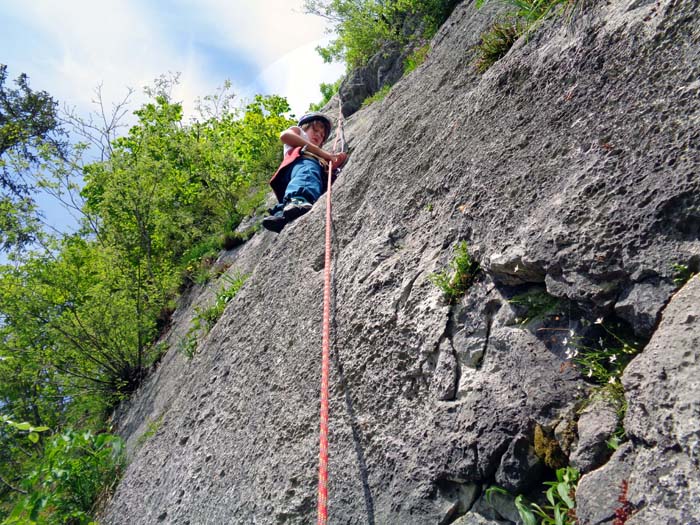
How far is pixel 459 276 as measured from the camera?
2.35 meters

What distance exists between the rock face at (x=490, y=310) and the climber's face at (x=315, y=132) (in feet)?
11.1

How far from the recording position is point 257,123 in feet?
35.7

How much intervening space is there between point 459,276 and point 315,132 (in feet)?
16.7

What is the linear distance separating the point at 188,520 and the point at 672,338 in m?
2.83

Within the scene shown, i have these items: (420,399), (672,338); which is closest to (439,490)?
(420,399)

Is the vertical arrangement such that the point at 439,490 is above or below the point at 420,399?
below

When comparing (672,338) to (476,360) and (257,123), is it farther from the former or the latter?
(257,123)

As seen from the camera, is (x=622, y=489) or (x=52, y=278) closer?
(x=622, y=489)

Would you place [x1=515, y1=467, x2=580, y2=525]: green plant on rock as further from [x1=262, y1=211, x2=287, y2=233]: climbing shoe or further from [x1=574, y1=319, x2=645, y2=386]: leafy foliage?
[x1=262, y1=211, x2=287, y2=233]: climbing shoe

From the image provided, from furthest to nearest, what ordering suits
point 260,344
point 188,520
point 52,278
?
point 52,278 < point 260,344 < point 188,520

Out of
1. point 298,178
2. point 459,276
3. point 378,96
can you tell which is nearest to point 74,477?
point 298,178

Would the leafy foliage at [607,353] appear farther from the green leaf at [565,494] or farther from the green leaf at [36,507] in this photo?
the green leaf at [36,507]

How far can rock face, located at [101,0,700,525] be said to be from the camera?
1659 mm

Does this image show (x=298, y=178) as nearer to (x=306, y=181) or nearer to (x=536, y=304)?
(x=306, y=181)
